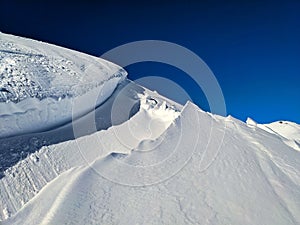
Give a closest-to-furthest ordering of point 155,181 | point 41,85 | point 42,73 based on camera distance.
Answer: point 155,181 < point 41,85 < point 42,73

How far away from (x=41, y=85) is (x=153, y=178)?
3.66 m

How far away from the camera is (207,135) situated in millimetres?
9961

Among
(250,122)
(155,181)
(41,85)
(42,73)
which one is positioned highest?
(250,122)

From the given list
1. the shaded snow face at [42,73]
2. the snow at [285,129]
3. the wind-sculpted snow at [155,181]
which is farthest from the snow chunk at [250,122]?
the shaded snow face at [42,73]

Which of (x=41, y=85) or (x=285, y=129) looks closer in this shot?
(x=41, y=85)

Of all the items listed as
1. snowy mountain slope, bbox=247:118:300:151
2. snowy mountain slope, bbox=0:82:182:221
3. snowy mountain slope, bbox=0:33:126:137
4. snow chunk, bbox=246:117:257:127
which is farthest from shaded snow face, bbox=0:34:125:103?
snowy mountain slope, bbox=247:118:300:151

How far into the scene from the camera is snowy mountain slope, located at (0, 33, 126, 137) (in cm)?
764

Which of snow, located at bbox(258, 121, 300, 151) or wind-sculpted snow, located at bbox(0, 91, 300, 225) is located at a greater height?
snow, located at bbox(258, 121, 300, 151)

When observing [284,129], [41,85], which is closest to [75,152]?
[41,85]

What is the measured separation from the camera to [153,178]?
23.7 feet

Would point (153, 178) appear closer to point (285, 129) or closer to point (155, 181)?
point (155, 181)

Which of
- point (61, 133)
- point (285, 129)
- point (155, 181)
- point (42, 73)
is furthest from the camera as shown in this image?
point (285, 129)

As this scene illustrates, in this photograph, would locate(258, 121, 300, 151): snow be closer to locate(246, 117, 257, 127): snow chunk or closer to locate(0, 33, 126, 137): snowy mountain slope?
locate(246, 117, 257, 127): snow chunk

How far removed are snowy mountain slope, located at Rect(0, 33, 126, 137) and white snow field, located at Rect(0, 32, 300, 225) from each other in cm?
27
